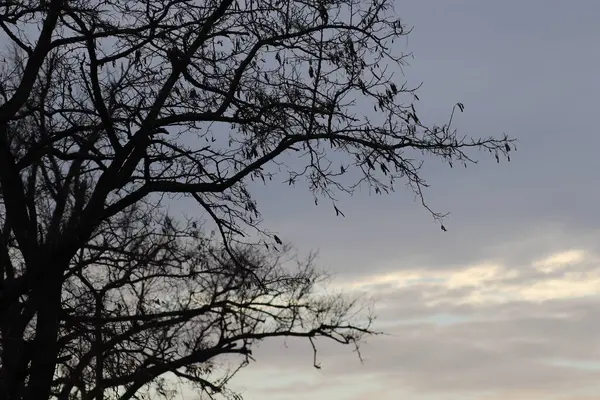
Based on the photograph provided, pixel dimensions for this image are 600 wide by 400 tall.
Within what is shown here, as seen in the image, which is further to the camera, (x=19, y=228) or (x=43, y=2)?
(x=19, y=228)

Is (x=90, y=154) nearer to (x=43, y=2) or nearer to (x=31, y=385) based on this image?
(x=43, y=2)

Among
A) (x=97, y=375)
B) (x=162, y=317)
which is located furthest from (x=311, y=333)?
(x=97, y=375)

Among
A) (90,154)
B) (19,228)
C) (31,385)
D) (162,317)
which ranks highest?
(90,154)

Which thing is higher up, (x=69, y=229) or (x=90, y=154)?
(x=90, y=154)

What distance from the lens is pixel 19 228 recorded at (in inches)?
535

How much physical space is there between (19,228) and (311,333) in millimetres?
4636

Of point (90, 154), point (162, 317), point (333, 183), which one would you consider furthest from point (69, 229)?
point (333, 183)

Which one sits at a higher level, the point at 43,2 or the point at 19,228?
the point at 43,2

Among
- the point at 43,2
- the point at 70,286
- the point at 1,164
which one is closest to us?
the point at 43,2

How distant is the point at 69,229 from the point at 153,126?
67.8 inches

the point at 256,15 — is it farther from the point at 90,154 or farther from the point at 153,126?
the point at 90,154

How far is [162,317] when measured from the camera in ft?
46.7

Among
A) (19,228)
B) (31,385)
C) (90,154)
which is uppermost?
(90,154)

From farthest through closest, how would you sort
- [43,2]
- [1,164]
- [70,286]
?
[70,286]
[1,164]
[43,2]
